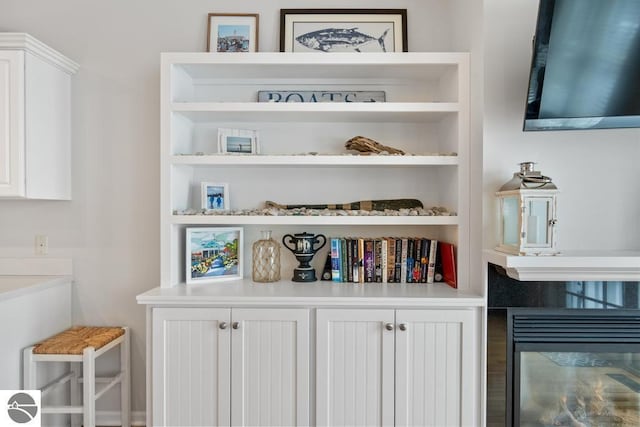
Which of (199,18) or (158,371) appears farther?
(199,18)

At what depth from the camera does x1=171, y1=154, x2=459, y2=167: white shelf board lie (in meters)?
2.21

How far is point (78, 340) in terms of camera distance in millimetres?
2312

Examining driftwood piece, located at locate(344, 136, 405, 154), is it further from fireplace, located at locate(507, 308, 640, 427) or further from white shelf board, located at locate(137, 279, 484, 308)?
fireplace, located at locate(507, 308, 640, 427)

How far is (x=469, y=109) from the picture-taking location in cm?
219

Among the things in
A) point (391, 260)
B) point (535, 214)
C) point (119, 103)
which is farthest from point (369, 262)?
point (119, 103)

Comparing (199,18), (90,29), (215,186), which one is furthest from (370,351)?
(90,29)

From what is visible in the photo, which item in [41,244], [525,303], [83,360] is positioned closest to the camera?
[525,303]

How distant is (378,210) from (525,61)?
39.2 inches

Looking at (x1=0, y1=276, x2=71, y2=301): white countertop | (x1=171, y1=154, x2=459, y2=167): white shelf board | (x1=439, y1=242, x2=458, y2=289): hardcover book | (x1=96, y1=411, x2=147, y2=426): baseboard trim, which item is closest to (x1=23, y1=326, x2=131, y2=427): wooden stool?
(x1=96, y1=411, x2=147, y2=426): baseboard trim

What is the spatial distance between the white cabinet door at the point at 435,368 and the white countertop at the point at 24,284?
5.86 ft

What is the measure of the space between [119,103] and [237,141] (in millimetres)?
734

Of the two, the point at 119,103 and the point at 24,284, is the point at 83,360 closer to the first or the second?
the point at 24,284

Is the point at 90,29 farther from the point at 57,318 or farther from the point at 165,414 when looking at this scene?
the point at 165,414

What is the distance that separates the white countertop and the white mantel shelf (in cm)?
219
